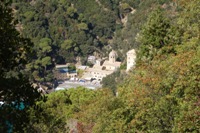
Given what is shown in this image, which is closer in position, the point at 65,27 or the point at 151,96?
the point at 151,96

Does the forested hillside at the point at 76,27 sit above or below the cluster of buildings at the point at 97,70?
above

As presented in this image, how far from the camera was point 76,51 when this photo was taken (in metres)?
59.9

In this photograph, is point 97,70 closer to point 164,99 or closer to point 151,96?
point 151,96

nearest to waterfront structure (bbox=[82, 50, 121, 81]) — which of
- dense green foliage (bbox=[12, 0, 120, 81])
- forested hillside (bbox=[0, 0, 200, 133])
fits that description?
dense green foliage (bbox=[12, 0, 120, 81])

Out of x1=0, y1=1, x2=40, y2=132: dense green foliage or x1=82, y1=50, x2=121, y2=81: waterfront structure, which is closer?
x1=0, y1=1, x2=40, y2=132: dense green foliage

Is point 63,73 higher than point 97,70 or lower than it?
lower

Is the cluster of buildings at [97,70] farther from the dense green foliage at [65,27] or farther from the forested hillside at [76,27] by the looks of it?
the dense green foliage at [65,27]

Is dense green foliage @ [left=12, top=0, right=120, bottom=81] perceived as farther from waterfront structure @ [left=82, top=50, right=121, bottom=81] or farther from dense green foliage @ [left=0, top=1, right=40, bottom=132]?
dense green foliage @ [left=0, top=1, right=40, bottom=132]

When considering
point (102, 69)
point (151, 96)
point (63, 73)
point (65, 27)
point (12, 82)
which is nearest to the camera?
point (12, 82)

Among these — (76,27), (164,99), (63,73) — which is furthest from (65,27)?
(164,99)

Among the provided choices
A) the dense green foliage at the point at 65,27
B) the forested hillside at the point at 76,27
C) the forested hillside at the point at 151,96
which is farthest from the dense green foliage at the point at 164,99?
the dense green foliage at the point at 65,27

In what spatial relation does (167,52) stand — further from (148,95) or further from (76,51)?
(76,51)

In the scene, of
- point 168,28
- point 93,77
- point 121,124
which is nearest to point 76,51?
point 93,77

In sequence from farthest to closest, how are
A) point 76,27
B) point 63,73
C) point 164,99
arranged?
1. point 76,27
2. point 63,73
3. point 164,99
